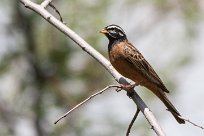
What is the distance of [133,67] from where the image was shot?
8914mm

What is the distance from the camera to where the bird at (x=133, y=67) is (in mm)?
8680

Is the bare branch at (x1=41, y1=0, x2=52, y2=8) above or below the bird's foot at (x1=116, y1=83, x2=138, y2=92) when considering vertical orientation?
above

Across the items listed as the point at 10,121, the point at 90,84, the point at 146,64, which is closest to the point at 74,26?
the point at 90,84

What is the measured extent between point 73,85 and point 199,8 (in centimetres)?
424

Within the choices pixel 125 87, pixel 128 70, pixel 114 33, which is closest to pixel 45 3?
pixel 125 87

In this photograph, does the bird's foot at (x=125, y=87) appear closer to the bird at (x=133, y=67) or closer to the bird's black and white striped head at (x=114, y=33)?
the bird at (x=133, y=67)

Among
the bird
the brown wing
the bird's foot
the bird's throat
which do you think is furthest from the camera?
the bird's throat

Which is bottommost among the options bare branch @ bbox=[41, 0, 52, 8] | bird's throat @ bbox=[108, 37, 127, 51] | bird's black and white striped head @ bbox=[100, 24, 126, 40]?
bare branch @ bbox=[41, 0, 52, 8]

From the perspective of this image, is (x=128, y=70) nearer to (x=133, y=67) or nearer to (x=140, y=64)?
(x=133, y=67)

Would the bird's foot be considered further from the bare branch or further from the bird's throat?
the bird's throat

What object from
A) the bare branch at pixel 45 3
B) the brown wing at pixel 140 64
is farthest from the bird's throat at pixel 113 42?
the bare branch at pixel 45 3

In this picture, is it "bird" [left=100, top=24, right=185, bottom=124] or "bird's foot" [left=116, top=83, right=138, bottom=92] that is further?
"bird" [left=100, top=24, right=185, bottom=124]

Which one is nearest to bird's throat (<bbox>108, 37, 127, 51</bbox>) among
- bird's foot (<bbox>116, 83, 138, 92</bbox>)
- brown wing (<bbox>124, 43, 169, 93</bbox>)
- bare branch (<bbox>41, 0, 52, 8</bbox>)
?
brown wing (<bbox>124, 43, 169, 93</bbox>)

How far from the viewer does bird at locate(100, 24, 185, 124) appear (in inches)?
342
